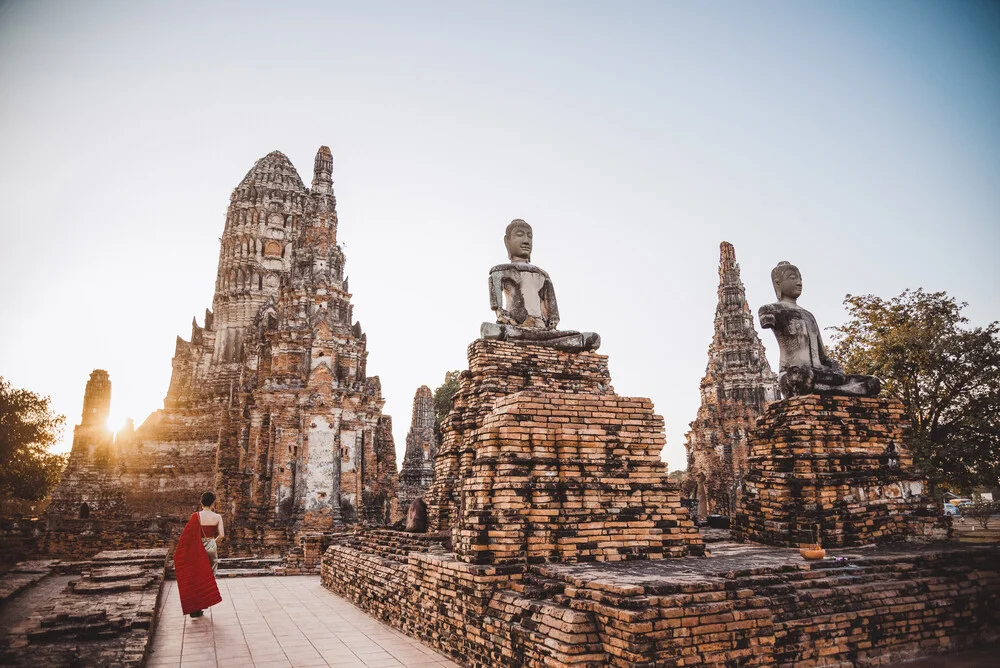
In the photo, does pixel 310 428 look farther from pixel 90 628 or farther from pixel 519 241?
pixel 90 628

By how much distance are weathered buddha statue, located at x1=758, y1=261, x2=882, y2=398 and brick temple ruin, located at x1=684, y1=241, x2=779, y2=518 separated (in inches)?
762

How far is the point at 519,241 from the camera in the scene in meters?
10.1

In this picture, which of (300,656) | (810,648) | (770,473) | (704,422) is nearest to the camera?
(810,648)

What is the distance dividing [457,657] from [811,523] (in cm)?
426

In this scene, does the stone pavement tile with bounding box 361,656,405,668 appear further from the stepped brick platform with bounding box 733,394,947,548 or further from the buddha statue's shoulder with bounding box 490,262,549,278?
the buddha statue's shoulder with bounding box 490,262,549,278

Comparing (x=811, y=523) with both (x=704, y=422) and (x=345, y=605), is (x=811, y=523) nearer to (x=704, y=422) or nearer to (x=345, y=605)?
(x=345, y=605)

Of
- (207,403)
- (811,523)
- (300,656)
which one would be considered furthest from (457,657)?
(207,403)

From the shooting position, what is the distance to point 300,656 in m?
6.00

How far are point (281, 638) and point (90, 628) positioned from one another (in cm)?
185

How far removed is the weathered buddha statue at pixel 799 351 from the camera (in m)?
7.96

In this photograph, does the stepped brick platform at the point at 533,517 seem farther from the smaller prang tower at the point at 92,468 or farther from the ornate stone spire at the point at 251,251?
the ornate stone spire at the point at 251,251

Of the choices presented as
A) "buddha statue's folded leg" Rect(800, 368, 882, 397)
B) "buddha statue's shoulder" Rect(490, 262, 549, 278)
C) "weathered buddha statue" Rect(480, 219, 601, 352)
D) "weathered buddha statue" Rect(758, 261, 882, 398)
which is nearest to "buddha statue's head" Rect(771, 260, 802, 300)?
"weathered buddha statue" Rect(758, 261, 882, 398)

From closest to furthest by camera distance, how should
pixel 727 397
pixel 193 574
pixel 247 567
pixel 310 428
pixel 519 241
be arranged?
pixel 193 574 → pixel 519 241 → pixel 247 567 → pixel 310 428 → pixel 727 397

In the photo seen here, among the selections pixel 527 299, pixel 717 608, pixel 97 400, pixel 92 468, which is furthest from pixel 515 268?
pixel 97 400
